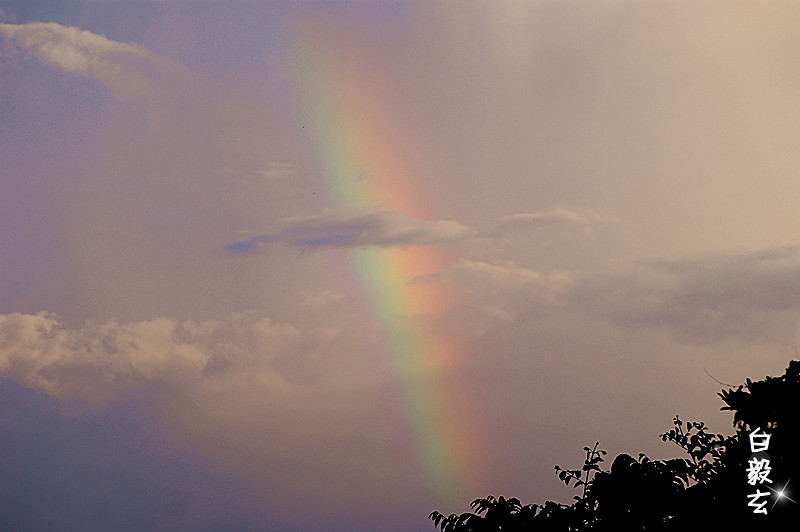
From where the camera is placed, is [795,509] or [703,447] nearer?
[795,509]

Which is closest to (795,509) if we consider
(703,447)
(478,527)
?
(703,447)

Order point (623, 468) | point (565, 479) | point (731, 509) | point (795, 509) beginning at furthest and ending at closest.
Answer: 1. point (565, 479)
2. point (623, 468)
3. point (731, 509)
4. point (795, 509)

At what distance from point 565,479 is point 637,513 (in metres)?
2.34

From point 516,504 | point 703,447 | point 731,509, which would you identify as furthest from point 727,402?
point 516,504

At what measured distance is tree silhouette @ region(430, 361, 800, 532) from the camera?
1240 cm

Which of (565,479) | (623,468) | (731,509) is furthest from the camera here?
(565,479)

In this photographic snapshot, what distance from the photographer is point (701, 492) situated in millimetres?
13594

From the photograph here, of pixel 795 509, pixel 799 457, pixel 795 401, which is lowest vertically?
pixel 795 509

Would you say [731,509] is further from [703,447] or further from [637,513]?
[703,447]

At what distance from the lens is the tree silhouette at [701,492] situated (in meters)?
12.4

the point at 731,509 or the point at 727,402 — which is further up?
the point at 727,402

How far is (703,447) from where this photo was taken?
15.9m

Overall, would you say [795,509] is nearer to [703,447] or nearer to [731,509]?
[731,509]

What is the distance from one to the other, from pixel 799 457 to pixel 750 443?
850 millimetres
